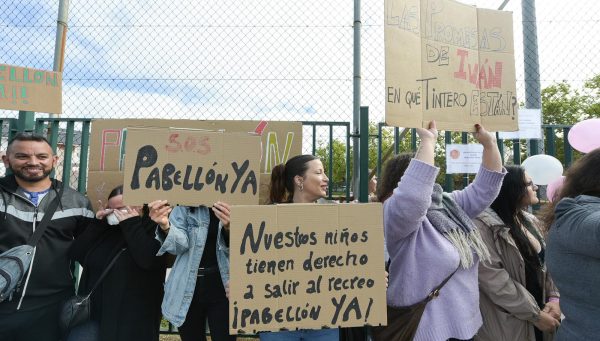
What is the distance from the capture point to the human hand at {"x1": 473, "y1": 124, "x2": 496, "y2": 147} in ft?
7.80

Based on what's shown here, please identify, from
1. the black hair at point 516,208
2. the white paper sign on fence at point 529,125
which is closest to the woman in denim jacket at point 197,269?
the black hair at point 516,208

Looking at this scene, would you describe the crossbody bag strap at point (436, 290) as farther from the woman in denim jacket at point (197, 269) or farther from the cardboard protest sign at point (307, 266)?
the woman in denim jacket at point (197, 269)

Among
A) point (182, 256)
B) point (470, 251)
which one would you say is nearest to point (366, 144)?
point (470, 251)

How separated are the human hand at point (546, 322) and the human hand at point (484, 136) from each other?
1021mm

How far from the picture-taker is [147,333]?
241 cm

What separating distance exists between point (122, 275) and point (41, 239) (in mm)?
557

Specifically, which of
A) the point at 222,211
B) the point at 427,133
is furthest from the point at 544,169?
the point at 222,211

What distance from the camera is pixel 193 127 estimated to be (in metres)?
3.12

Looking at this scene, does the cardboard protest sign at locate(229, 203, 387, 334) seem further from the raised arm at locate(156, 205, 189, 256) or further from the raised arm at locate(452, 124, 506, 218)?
the raised arm at locate(452, 124, 506, 218)

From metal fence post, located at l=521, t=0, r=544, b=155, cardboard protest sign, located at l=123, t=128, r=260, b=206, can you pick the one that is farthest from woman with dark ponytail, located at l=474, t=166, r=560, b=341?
metal fence post, located at l=521, t=0, r=544, b=155

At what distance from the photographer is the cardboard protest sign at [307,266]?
1833mm

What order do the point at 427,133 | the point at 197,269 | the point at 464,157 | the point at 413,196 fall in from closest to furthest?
the point at 413,196, the point at 427,133, the point at 197,269, the point at 464,157

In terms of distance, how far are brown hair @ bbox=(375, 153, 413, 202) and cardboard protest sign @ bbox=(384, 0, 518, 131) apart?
0.62 ft

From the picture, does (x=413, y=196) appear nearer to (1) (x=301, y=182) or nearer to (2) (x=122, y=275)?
(1) (x=301, y=182)
